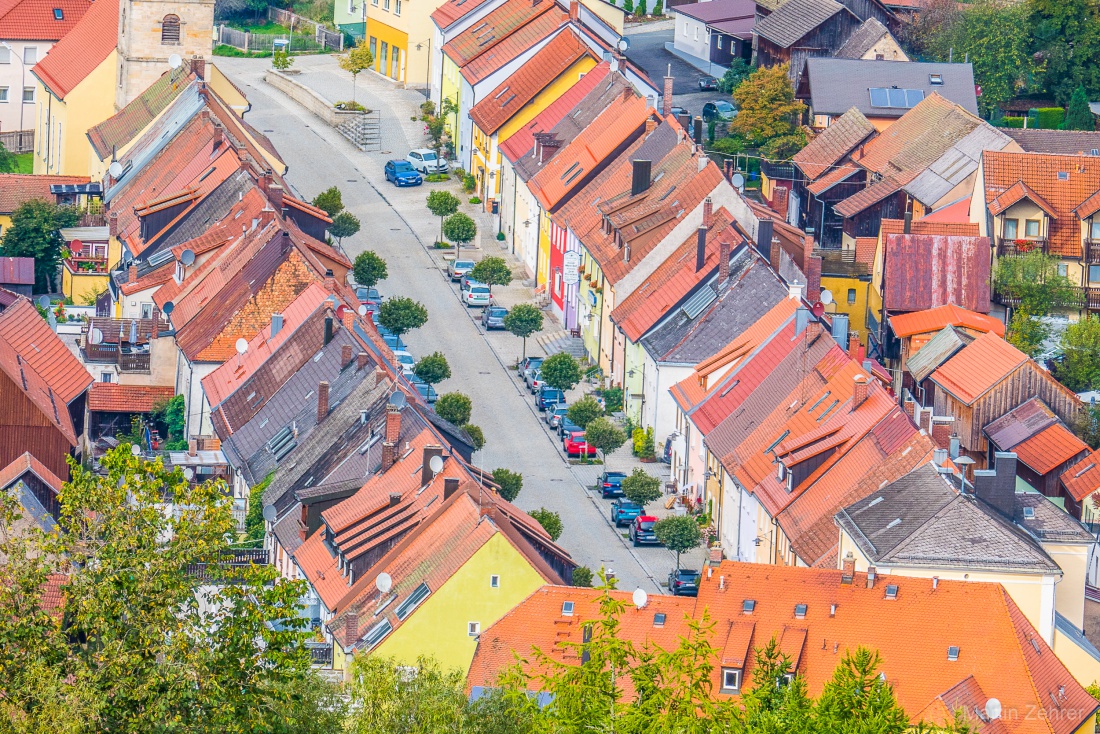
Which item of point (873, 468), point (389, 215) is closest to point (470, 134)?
point (389, 215)

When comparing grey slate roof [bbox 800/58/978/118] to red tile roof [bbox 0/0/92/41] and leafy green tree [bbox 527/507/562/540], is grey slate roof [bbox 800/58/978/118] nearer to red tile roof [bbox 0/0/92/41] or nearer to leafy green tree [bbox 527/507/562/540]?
red tile roof [bbox 0/0/92/41]

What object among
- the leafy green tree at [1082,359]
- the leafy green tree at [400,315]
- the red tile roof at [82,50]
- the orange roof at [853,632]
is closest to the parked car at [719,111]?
the red tile roof at [82,50]

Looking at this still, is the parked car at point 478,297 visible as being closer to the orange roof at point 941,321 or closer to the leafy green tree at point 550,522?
the orange roof at point 941,321

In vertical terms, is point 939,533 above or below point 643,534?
above

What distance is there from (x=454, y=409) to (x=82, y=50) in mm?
47967

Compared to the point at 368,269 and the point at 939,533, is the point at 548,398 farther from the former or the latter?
the point at 939,533

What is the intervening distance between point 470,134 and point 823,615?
62.4 m

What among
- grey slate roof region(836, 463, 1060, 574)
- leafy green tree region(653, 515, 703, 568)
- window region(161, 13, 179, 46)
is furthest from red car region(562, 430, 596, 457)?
window region(161, 13, 179, 46)

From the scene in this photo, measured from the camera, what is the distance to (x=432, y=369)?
327 feet

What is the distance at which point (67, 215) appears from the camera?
117 m

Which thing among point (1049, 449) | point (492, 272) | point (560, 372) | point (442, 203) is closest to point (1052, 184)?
point (1049, 449)

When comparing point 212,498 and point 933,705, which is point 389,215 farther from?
point 212,498

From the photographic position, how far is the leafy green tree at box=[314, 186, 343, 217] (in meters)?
119

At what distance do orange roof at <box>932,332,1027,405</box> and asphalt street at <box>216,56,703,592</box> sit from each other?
15268 mm
